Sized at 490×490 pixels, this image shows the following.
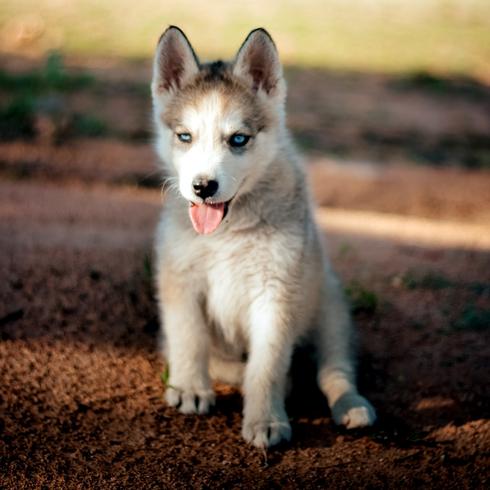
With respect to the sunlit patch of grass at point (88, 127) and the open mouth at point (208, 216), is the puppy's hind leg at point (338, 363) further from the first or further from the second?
the sunlit patch of grass at point (88, 127)

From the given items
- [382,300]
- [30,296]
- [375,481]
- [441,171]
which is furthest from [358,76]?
[375,481]

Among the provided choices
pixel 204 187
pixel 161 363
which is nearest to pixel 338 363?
pixel 161 363

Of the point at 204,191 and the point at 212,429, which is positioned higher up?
the point at 204,191

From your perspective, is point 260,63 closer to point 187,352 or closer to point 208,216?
point 208,216

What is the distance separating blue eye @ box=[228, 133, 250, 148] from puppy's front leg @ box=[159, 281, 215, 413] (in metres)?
0.77

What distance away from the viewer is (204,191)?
3.21 meters

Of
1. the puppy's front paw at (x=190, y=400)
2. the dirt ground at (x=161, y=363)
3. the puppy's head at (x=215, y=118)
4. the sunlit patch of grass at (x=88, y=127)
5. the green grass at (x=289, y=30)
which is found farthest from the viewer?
the green grass at (x=289, y=30)

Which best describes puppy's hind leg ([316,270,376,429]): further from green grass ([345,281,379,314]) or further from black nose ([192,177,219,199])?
black nose ([192,177,219,199])

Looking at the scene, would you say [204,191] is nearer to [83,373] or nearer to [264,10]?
[83,373]

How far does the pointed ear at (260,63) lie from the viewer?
3504 mm

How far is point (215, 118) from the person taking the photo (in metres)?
3.36

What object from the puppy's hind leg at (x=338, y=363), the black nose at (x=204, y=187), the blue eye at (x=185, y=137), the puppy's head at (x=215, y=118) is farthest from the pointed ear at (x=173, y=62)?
the puppy's hind leg at (x=338, y=363)

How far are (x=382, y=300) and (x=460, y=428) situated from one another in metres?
1.38

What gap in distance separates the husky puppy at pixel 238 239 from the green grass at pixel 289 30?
8.42 m
